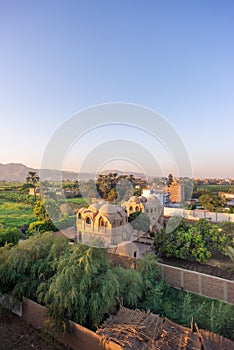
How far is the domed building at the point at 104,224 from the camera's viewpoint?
12.0 m

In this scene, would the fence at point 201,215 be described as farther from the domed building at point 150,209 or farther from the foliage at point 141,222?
the foliage at point 141,222

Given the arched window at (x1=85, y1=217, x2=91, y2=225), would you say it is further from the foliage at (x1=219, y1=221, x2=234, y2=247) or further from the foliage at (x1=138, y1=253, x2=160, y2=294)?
the foliage at (x1=219, y1=221, x2=234, y2=247)

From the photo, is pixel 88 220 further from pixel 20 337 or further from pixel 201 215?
pixel 201 215

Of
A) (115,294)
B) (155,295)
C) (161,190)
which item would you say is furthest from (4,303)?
(161,190)

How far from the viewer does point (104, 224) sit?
482 inches

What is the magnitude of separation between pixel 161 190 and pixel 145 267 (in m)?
15.0

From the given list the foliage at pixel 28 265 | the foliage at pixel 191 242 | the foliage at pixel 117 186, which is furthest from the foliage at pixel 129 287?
the foliage at pixel 117 186

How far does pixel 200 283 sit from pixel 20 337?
610 centimetres

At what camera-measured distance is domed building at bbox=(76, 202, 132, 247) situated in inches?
474

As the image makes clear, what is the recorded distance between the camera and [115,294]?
6.13m

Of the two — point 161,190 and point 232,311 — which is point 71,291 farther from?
point 161,190

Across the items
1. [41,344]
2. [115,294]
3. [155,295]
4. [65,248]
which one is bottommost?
[41,344]

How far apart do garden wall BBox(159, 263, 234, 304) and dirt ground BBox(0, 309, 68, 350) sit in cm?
461

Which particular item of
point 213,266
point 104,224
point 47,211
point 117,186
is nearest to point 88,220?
point 104,224
